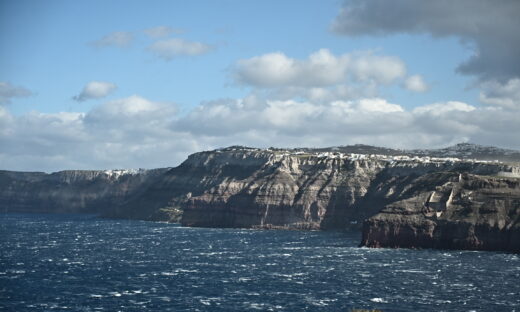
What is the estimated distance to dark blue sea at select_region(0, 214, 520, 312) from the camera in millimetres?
122875

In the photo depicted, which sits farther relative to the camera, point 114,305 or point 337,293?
point 337,293

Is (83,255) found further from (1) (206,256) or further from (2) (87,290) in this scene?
(2) (87,290)

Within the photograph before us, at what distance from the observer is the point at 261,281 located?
14688 cm

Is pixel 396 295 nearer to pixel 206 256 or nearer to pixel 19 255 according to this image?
pixel 206 256

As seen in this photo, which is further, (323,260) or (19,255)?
(19,255)

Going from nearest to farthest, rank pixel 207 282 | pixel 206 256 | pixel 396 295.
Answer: pixel 396 295, pixel 207 282, pixel 206 256

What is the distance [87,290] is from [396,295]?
188ft

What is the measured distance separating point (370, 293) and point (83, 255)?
9195 cm

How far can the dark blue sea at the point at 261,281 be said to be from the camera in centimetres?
12288

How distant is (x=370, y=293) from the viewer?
131875mm

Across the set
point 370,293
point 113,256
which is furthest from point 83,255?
point 370,293

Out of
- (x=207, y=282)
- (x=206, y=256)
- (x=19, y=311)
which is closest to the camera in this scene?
(x=19, y=311)

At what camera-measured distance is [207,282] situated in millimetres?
146750

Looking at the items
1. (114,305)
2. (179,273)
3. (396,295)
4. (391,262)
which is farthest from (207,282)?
(391,262)
